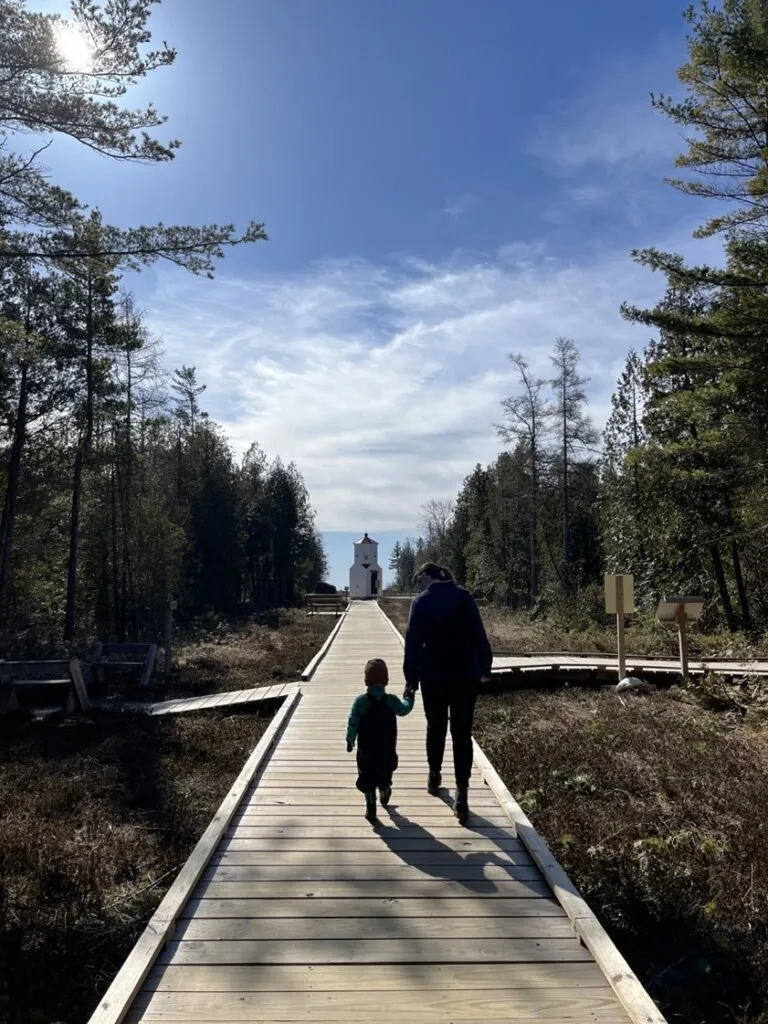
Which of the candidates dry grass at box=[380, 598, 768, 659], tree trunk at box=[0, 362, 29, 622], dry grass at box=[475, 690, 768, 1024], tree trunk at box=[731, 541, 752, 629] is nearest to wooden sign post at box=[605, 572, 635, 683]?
dry grass at box=[475, 690, 768, 1024]

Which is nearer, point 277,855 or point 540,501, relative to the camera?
point 277,855

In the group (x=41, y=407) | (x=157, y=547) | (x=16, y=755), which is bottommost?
(x=16, y=755)

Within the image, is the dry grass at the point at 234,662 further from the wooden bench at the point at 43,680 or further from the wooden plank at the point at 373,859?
the wooden plank at the point at 373,859

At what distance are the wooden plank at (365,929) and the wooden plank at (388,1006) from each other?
1.59 feet

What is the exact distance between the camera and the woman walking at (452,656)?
5418 mm

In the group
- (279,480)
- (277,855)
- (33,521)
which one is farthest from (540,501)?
(277,855)

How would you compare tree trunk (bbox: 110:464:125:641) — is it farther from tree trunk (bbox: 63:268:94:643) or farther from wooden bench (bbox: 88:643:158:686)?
wooden bench (bbox: 88:643:158:686)

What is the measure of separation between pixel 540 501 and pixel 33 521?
22342mm

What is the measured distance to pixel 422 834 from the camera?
5.22 meters

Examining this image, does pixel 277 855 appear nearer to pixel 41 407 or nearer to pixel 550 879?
pixel 550 879

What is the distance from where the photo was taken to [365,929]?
12.3ft

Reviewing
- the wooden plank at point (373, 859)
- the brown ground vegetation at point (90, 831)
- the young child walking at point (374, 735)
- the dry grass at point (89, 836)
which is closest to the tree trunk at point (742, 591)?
the brown ground vegetation at point (90, 831)

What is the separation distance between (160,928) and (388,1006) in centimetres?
122

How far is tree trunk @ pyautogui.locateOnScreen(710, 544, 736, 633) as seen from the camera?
21312 mm
